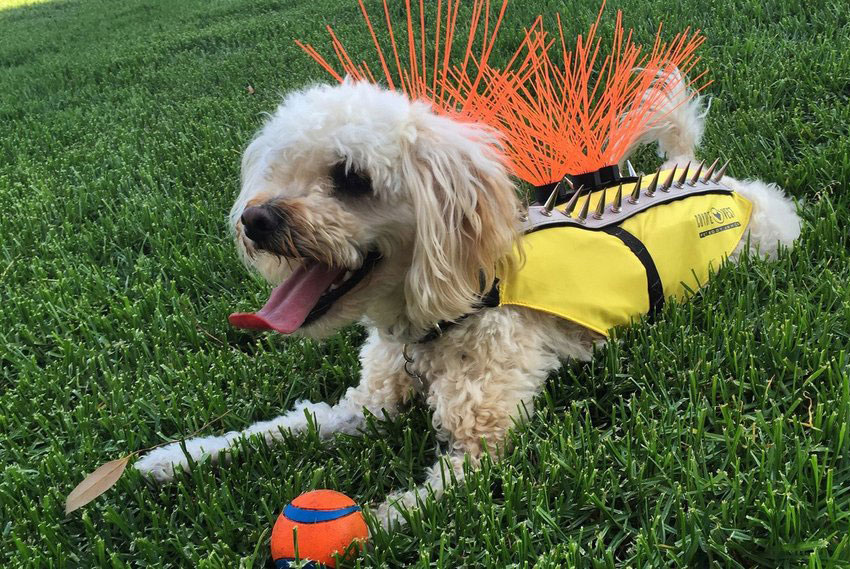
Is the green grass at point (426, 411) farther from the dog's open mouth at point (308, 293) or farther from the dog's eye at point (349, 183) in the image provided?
the dog's eye at point (349, 183)

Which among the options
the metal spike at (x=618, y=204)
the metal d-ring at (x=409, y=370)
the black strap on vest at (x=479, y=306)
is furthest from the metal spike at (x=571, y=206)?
the metal d-ring at (x=409, y=370)

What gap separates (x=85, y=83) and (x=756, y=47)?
6968mm

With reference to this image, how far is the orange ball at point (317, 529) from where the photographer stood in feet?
5.63

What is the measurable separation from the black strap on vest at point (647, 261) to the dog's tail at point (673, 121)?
35.4 inches

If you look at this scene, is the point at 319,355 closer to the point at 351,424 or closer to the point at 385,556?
the point at 351,424

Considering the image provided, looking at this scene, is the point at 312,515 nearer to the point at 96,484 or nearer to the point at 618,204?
the point at 96,484

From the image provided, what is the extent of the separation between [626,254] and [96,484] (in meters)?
2.05

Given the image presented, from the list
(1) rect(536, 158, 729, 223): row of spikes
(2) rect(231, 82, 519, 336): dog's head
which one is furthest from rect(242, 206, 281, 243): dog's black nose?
(1) rect(536, 158, 729, 223): row of spikes

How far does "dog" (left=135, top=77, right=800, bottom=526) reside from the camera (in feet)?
6.68

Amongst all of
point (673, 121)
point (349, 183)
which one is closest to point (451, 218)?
point (349, 183)

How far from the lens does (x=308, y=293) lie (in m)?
2.10

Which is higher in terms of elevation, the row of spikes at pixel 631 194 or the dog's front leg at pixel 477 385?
the row of spikes at pixel 631 194

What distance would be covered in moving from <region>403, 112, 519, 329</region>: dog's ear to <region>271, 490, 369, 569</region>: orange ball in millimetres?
651

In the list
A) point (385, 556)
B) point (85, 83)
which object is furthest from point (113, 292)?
point (85, 83)
